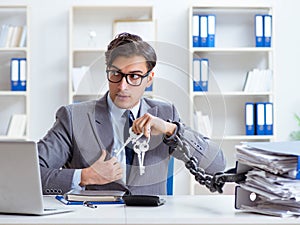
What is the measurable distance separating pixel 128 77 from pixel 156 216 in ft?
1.70

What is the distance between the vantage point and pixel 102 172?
226 cm

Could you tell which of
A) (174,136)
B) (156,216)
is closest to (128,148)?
(174,136)

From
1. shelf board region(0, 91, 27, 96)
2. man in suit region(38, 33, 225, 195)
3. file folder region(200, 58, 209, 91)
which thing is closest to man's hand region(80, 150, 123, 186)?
man in suit region(38, 33, 225, 195)

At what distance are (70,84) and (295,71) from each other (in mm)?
1789

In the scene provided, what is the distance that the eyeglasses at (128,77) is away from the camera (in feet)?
6.64

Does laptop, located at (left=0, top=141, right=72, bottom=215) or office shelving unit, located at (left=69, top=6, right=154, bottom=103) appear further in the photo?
office shelving unit, located at (left=69, top=6, right=154, bottom=103)

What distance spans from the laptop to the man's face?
1.57 feet

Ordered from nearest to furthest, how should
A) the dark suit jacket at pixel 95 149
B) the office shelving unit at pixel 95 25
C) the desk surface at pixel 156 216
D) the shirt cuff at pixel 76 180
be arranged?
1. the desk surface at pixel 156 216
2. the dark suit jacket at pixel 95 149
3. the shirt cuff at pixel 76 180
4. the office shelving unit at pixel 95 25

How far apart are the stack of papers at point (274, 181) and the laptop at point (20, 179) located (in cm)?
56

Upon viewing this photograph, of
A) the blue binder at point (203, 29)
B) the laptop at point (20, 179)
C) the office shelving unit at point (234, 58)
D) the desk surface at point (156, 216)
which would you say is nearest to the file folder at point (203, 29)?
the blue binder at point (203, 29)

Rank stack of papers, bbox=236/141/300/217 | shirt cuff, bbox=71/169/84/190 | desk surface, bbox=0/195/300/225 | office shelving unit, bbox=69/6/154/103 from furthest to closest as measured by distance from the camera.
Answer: office shelving unit, bbox=69/6/154/103 < shirt cuff, bbox=71/169/84/190 < stack of papers, bbox=236/141/300/217 < desk surface, bbox=0/195/300/225

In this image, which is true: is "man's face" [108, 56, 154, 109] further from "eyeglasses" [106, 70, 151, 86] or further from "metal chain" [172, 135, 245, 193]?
"metal chain" [172, 135, 245, 193]

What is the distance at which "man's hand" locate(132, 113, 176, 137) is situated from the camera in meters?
2.07

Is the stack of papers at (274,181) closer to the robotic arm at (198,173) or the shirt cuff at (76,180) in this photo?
the robotic arm at (198,173)
